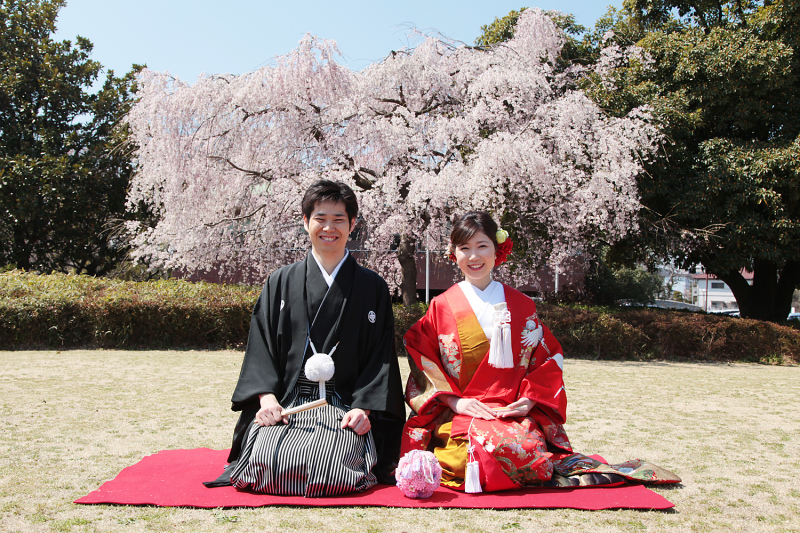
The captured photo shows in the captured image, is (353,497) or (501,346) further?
(501,346)

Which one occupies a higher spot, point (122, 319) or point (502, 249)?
point (502, 249)

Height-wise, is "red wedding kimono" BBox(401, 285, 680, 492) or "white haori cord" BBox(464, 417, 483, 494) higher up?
"red wedding kimono" BBox(401, 285, 680, 492)

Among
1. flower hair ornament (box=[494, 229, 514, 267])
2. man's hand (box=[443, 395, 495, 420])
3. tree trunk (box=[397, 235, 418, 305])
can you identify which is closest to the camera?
man's hand (box=[443, 395, 495, 420])

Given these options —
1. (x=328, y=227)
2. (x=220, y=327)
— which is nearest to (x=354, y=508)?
(x=328, y=227)

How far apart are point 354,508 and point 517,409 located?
0.82 meters

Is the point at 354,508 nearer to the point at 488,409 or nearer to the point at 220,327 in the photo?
the point at 488,409

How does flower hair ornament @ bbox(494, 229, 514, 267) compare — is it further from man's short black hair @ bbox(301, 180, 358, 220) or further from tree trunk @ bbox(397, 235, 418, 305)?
tree trunk @ bbox(397, 235, 418, 305)

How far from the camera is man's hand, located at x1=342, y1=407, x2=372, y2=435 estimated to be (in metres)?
2.40

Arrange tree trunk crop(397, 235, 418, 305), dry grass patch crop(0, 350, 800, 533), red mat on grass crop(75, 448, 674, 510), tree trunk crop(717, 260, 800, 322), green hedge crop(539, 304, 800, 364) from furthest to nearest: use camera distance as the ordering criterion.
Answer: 1. tree trunk crop(717, 260, 800, 322)
2. tree trunk crop(397, 235, 418, 305)
3. green hedge crop(539, 304, 800, 364)
4. red mat on grass crop(75, 448, 674, 510)
5. dry grass patch crop(0, 350, 800, 533)

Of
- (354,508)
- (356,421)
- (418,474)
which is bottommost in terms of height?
(354,508)

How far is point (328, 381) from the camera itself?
2545 millimetres

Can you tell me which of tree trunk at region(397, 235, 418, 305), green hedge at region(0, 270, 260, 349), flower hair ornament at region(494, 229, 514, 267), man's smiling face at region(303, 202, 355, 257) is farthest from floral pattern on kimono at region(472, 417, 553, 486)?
tree trunk at region(397, 235, 418, 305)

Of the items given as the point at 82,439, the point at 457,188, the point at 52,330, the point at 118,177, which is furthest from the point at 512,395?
the point at 118,177

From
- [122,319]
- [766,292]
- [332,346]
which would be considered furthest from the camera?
[766,292]
